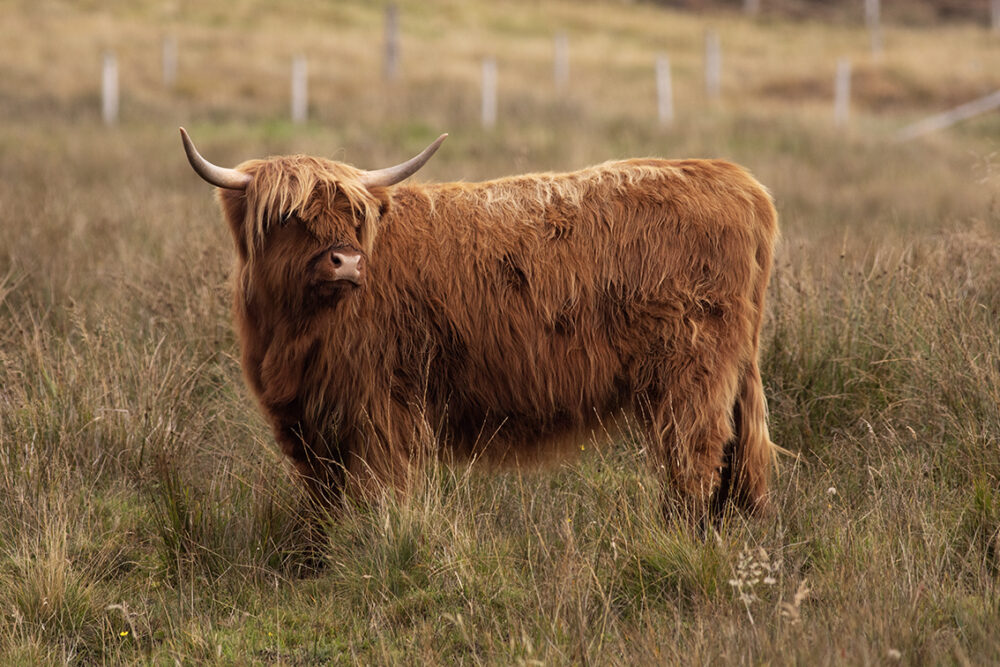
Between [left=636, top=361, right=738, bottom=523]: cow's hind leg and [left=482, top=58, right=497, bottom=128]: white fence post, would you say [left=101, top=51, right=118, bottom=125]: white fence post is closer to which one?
[left=482, top=58, right=497, bottom=128]: white fence post

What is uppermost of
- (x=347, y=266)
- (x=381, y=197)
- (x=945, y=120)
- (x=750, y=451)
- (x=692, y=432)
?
(x=381, y=197)

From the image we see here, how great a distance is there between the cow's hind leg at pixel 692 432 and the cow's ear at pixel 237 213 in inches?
57.3

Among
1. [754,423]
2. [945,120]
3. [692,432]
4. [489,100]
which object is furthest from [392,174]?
[945,120]

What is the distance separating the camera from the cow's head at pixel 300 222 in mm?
3127

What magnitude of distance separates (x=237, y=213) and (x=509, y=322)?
38.7 inches

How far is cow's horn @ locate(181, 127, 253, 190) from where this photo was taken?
313 cm

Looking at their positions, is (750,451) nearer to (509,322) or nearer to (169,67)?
(509,322)

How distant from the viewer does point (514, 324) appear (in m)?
3.37

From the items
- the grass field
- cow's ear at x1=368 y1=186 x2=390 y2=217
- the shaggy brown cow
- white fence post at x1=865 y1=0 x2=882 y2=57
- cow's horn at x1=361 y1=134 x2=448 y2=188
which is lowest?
the grass field

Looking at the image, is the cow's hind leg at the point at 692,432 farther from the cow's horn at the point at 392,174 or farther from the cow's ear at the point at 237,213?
the cow's ear at the point at 237,213

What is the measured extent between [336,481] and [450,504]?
467 mm

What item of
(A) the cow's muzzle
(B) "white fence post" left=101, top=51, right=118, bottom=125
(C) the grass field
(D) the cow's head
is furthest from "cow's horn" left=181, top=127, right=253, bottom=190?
(B) "white fence post" left=101, top=51, right=118, bottom=125

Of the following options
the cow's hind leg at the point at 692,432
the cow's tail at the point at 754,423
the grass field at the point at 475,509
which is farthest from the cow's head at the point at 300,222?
the cow's tail at the point at 754,423

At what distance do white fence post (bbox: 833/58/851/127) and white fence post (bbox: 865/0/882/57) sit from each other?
6.49m
